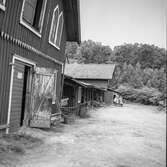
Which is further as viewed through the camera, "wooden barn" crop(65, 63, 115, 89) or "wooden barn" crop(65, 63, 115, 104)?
"wooden barn" crop(65, 63, 115, 89)

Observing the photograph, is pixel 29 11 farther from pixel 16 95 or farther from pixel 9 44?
pixel 16 95

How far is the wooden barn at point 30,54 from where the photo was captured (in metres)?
6.89

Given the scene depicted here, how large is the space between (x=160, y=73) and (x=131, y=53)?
79.7ft

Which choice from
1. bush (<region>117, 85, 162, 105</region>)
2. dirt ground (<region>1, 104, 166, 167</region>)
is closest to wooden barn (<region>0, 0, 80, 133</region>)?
dirt ground (<region>1, 104, 166, 167</region>)

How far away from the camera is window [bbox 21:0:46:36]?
8.05 metres

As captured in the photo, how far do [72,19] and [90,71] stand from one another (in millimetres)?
23650

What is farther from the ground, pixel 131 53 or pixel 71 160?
pixel 131 53

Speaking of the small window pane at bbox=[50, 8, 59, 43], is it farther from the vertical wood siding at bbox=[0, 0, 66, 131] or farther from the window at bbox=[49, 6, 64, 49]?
the vertical wood siding at bbox=[0, 0, 66, 131]

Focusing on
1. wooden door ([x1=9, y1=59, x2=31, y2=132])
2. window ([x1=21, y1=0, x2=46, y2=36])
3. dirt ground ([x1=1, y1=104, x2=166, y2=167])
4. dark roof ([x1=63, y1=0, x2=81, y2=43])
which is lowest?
dirt ground ([x1=1, y1=104, x2=166, y2=167])

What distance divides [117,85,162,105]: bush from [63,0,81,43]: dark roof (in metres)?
25.3

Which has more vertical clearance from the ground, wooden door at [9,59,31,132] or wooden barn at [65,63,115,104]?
wooden barn at [65,63,115,104]

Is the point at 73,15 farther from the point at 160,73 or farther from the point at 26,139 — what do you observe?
the point at 160,73

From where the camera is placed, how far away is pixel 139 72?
165ft

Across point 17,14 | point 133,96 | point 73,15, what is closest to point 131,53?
point 133,96
